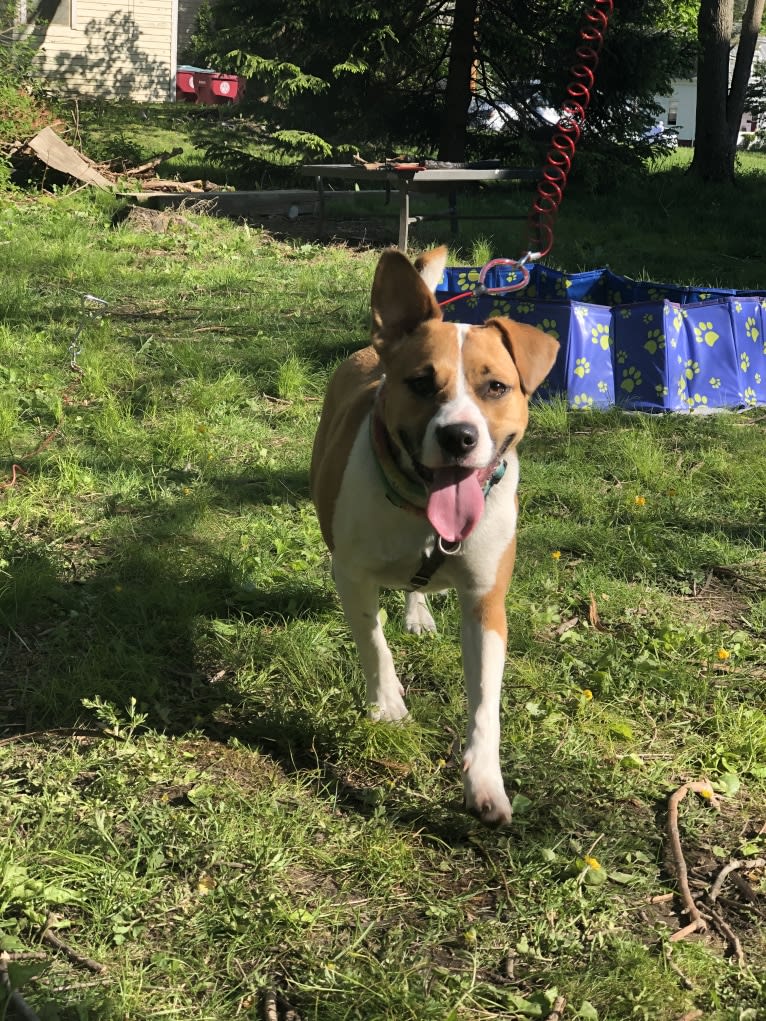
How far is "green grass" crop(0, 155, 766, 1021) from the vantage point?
2.18m

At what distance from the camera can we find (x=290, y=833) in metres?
2.55

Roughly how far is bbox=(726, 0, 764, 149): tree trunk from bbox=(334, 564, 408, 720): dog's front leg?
13.8 metres

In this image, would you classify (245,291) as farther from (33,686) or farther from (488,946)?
(488,946)

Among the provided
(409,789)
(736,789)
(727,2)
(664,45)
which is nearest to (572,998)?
(409,789)

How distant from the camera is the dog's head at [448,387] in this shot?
8.11 feet

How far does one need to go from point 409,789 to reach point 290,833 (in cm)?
40

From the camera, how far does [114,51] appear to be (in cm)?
2075

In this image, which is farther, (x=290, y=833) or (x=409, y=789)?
(x=409, y=789)

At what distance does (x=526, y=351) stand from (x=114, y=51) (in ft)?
69.5

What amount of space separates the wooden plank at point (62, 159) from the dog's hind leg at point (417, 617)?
30.3 ft

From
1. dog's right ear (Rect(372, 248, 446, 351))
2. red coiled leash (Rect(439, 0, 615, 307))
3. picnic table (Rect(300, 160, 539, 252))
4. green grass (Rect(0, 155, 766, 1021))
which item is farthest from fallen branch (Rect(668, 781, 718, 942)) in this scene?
picnic table (Rect(300, 160, 539, 252))

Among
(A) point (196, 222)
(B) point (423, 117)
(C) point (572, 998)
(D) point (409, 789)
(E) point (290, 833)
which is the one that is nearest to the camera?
(C) point (572, 998)

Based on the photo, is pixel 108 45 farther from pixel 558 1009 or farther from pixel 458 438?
pixel 558 1009

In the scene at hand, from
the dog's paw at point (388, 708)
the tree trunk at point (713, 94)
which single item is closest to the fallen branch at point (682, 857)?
the dog's paw at point (388, 708)
